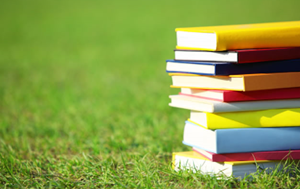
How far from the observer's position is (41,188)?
238 centimetres

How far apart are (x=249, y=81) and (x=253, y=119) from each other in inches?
10.9

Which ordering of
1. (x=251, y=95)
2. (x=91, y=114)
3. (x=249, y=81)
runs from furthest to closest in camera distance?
(x=91, y=114)
(x=251, y=95)
(x=249, y=81)

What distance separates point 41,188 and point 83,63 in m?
7.08

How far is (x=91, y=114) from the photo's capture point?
15.2 feet

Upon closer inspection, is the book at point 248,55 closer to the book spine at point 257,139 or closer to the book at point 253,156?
the book spine at point 257,139

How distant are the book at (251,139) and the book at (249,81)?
27cm

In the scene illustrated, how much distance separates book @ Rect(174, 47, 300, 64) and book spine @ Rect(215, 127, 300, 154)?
0.43 m

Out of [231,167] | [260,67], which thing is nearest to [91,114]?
[231,167]

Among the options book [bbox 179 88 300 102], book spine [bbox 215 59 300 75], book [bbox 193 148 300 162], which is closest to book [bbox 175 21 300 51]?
book spine [bbox 215 59 300 75]

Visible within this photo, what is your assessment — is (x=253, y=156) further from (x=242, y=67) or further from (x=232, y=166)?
(x=242, y=67)

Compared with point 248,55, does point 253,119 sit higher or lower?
lower

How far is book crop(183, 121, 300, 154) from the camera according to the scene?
234 centimetres

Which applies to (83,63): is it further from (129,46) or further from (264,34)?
(264,34)

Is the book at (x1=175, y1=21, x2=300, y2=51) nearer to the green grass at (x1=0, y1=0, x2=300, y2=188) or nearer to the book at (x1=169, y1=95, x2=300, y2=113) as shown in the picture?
the book at (x1=169, y1=95, x2=300, y2=113)
